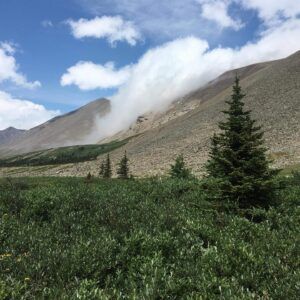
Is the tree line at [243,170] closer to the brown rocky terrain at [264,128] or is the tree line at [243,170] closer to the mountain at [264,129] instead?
the brown rocky terrain at [264,128]

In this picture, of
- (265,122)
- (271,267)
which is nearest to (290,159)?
(265,122)

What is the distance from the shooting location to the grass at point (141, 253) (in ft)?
32.2

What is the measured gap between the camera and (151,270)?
427 inches

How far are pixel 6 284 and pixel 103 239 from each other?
4.08m

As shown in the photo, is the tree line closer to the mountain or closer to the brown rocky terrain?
the brown rocky terrain

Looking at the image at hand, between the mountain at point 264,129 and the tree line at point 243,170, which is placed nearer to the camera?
the tree line at point 243,170

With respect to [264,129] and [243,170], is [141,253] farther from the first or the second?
[264,129]

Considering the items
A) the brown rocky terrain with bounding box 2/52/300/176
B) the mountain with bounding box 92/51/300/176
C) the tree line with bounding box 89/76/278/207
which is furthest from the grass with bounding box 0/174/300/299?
the mountain with bounding box 92/51/300/176

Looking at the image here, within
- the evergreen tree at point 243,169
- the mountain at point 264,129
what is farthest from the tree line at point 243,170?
the mountain at point 264,129

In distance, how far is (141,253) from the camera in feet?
42.5

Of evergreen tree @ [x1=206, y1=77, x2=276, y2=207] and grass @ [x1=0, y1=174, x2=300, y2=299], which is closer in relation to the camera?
grass @ [x1=0, y1=174, x2=300, y2=299]

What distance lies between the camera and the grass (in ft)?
32.2

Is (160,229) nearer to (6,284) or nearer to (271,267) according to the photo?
(271,267)

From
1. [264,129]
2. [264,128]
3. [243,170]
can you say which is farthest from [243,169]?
[264,128]
